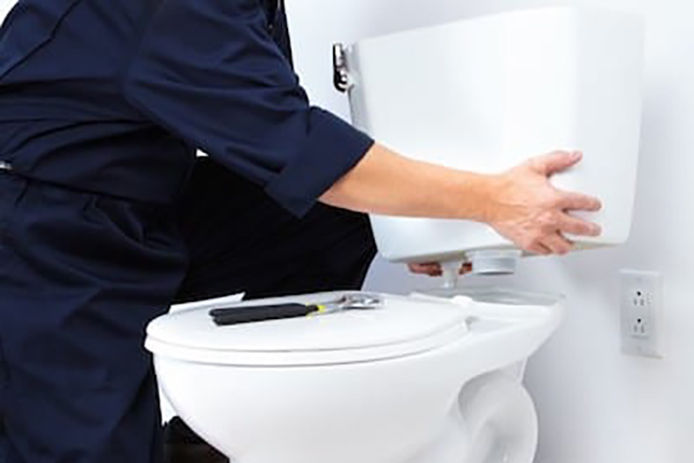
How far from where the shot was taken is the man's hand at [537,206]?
100cm

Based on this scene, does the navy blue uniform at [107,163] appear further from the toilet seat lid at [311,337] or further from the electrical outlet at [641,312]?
the electrical outlet at [641,312]

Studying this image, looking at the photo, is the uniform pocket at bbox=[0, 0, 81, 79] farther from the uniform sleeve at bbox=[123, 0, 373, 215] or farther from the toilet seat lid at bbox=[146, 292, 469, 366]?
the toilet seat lid at bbox=[146, 292, 469, 366]

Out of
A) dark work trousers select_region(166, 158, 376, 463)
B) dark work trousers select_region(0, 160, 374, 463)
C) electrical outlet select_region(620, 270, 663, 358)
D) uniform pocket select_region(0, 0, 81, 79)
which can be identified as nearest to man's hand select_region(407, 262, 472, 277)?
dark work trousers select_region(166, 158, 376, 463)

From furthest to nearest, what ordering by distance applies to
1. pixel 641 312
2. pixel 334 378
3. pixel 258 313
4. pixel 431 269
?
pixel 431 269
pixel 641 312
pixel 258 313
pixel 334 378

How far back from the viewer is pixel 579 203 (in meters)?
1.01

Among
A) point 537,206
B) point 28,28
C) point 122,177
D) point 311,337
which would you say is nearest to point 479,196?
point 537,206

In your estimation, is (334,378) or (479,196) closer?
(334,378)

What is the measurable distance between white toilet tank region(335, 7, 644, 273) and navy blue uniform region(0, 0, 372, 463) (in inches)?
6.6

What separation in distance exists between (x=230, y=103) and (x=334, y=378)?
0.29m

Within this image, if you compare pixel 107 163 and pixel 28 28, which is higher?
pixel 28 28

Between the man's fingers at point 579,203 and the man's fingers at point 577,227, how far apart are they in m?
0.01

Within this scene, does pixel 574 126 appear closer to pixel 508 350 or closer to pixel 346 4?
pixel 508 350

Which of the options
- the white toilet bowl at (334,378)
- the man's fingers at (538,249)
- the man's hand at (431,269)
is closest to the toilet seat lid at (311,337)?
the white toilet bowl at (334,378)

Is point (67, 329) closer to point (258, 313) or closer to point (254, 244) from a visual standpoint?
point (258, 313)
